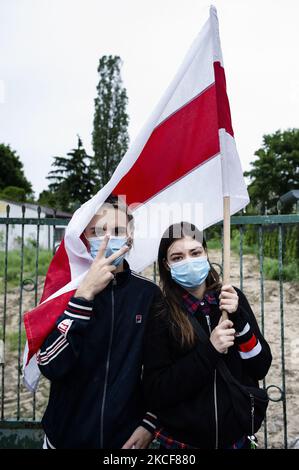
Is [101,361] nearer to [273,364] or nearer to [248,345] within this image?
[248,345]

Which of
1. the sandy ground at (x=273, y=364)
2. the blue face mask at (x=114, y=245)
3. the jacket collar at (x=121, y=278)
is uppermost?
the blue face mask at (x=114, y=245)

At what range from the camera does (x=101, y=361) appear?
1.77 meters

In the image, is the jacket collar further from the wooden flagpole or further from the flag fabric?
the wooden flagpole

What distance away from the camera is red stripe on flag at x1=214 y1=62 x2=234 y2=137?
211cm

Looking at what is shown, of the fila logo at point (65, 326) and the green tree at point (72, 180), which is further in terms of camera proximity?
the green tree at point (72, 180)

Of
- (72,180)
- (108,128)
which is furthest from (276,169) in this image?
(72,180)

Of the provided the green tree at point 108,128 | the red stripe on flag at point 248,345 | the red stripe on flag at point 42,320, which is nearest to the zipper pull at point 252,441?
the red stripe on flag at point 248,345

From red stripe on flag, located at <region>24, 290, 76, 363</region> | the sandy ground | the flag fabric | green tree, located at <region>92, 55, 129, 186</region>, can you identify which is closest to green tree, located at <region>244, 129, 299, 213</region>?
green tree, located at <region>92, 55, 129, 186</region>

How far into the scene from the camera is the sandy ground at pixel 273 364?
4.34 m

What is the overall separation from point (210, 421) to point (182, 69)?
1889 mm

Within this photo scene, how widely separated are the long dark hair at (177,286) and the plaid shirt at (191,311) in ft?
0.16

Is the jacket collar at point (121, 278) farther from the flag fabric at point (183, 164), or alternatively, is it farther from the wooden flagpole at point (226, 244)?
the wooden flagpole at point (226, 244)

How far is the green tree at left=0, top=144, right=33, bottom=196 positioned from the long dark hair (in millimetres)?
52408
